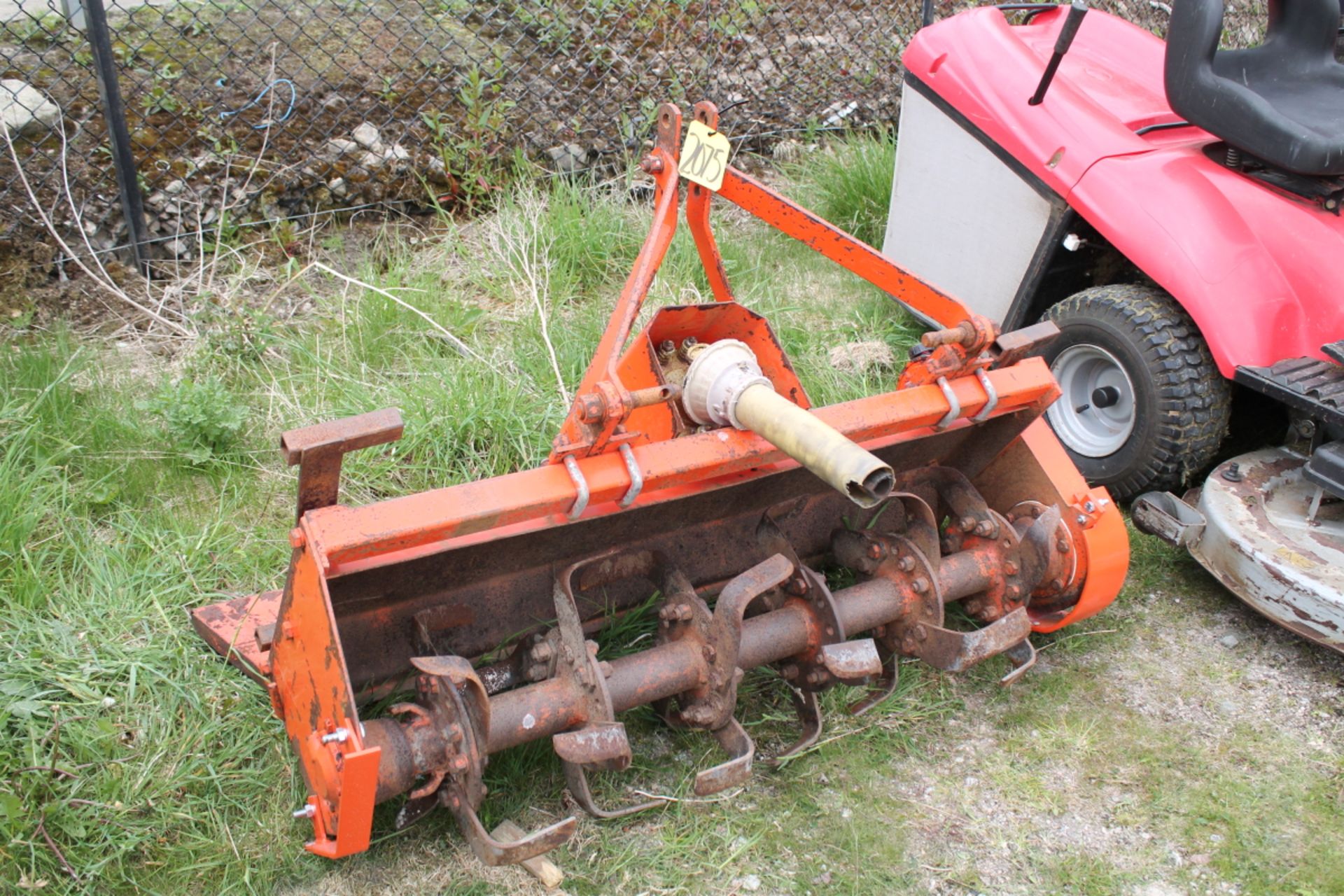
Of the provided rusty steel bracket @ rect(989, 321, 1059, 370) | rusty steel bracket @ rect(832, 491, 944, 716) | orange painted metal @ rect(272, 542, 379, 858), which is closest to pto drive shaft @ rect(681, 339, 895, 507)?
rusty steel bracket @ rect(832, 491, 944, 716)

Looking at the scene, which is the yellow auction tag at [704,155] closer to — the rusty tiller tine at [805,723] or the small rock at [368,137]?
the rusty tiller tine at [805,723]

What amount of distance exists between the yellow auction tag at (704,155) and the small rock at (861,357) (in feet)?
4.49

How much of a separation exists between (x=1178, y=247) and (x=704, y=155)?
48.6 inches

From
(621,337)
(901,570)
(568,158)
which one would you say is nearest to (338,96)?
(568,158)

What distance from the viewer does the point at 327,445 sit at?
72.9 inches

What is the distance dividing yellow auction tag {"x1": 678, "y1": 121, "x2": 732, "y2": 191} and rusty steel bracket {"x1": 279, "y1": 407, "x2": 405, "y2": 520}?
0.93 meters

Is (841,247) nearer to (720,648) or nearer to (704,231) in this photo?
(704,231)

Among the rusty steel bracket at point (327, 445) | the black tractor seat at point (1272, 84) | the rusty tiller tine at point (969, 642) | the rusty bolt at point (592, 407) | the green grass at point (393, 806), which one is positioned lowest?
the green grass at point (393, 806)

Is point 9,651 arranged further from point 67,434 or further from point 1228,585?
point 1228,585

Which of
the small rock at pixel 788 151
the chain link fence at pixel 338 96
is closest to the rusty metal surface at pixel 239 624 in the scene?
the chain link fence at pixel 338 96

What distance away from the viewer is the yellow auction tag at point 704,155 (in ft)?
8.09

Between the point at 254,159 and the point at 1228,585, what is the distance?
338 cm

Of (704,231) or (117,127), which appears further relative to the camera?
(117,127)

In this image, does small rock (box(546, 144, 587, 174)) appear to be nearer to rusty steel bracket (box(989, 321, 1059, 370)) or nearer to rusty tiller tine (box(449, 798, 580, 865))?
rusty steel bracket (box(989, 321, 1059, 370))
